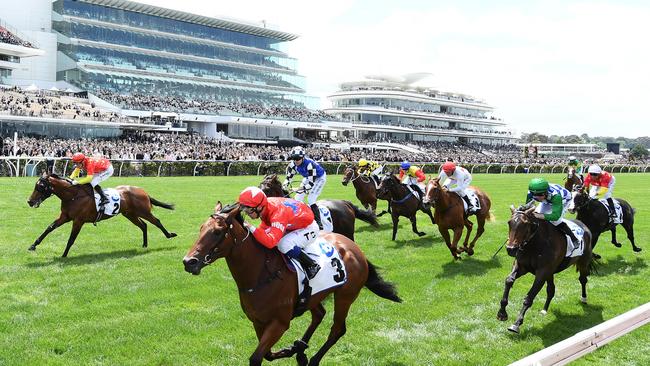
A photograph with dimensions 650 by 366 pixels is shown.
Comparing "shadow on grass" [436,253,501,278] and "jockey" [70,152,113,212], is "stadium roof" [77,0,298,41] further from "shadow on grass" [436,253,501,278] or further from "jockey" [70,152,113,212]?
"shadow on grass" [436,253,501,278]

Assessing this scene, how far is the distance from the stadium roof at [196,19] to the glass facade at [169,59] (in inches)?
20.5

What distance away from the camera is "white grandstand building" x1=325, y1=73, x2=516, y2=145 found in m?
79.4

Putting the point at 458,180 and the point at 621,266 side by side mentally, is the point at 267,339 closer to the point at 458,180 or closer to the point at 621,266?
the point at 458,180

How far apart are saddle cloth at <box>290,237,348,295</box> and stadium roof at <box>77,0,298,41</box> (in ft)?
204

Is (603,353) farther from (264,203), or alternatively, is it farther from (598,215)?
(598,215)

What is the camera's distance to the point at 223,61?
221ft

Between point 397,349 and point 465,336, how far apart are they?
0.84m

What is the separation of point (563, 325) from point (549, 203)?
1.33 metres

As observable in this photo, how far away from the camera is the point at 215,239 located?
392 cm

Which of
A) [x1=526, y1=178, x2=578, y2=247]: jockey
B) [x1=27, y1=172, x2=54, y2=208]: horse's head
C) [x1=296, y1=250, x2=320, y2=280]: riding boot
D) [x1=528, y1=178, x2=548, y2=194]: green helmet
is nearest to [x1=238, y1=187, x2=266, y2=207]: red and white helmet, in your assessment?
[x1=296, y1=250, x2=320, y2=280]: riding boot

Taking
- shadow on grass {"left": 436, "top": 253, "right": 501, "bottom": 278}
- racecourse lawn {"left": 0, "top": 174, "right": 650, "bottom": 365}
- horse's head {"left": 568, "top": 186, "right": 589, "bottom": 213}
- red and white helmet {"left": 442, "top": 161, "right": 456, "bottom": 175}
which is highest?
red and white helmet {"left": 442, "top": 161, "right": 456, "bottom": 175}

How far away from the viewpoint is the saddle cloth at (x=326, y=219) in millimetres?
7720

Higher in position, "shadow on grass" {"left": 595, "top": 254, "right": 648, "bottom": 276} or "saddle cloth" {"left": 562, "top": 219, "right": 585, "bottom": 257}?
"saddle cloth" {"left": 562, "top": 219, "right": 585, "bottom": 257}

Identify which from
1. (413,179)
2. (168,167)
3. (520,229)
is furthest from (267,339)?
(168,167)
